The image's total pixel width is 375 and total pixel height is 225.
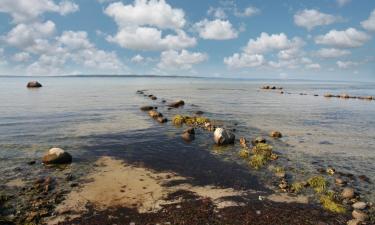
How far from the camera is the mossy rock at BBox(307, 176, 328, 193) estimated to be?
16214 millimetres

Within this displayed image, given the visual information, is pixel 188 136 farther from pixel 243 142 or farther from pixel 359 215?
pixel 359 215

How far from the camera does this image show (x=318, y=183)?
16.9 meters

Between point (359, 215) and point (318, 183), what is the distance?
A: 141 inches

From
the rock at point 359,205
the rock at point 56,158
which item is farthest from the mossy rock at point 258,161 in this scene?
the rock at point 56,158

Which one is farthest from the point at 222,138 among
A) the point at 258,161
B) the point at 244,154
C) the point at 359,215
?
the point at 359,215

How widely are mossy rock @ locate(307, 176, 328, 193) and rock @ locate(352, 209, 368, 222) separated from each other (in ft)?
8.28

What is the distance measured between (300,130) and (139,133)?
17200mm

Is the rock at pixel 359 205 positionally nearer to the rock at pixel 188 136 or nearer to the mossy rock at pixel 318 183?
the mossy rock at pixel 318 183

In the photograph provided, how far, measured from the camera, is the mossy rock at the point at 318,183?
16.2 meters

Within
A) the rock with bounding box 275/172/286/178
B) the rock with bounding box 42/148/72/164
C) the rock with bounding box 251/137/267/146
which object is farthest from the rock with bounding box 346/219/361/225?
the rock with bounding box 42/148/72/164

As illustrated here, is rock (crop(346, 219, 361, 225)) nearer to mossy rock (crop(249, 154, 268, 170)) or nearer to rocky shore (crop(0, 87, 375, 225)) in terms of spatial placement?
rocky shore (crop(0, 87, 375, 225))

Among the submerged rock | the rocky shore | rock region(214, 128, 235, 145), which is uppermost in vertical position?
rock region(214, 128, 235, 145)

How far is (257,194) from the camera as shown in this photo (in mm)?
15555

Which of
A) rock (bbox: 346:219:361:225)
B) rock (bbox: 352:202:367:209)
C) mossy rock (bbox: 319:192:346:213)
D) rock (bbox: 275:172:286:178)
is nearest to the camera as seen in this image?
rock (bbox: 346:219:361:225)
